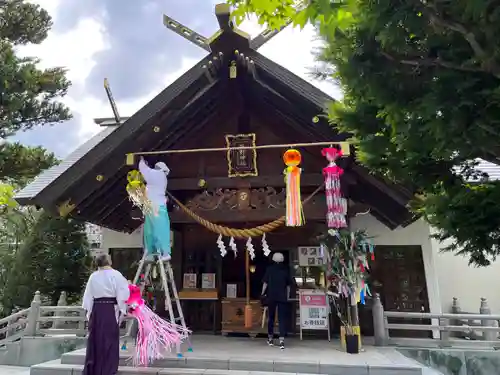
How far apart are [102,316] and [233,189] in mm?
3488

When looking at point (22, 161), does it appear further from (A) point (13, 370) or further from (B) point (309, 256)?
(B) point (309, 256)

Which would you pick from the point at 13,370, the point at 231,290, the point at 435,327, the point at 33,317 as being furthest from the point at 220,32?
the point at 13,370

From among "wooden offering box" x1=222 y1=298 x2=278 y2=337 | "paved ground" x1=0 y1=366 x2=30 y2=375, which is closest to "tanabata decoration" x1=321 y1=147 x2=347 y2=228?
"wooden offering box" x1=222 y1=298 x2=278 y2=337

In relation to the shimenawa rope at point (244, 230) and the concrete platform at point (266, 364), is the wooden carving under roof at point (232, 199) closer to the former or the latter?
the shimenawa rope at point (244, 230)

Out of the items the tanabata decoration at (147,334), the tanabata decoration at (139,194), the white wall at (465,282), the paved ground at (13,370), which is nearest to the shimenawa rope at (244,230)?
the tanabata decoration at (139,194)

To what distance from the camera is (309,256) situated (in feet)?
27.8

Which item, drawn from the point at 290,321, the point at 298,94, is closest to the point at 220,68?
the point at 298,94

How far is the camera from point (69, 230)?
10789 millimetres

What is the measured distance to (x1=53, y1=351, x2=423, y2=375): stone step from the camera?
214 inches

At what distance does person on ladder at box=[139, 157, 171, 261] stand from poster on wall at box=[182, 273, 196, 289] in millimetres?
2218

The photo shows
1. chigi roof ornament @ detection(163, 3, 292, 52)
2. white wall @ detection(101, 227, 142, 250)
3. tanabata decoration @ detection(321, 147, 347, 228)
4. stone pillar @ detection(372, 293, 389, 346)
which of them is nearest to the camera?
chigi roof ornament @ detection(163, 3, 292, 52)

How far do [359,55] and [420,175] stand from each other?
1.35m

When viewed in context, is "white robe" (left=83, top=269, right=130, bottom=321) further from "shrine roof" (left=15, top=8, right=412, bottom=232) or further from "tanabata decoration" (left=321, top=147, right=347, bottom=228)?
"tanabata decoration" (left=321, top=147, right=347, bottom=228)

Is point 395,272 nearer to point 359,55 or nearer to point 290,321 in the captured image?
point 290,321
